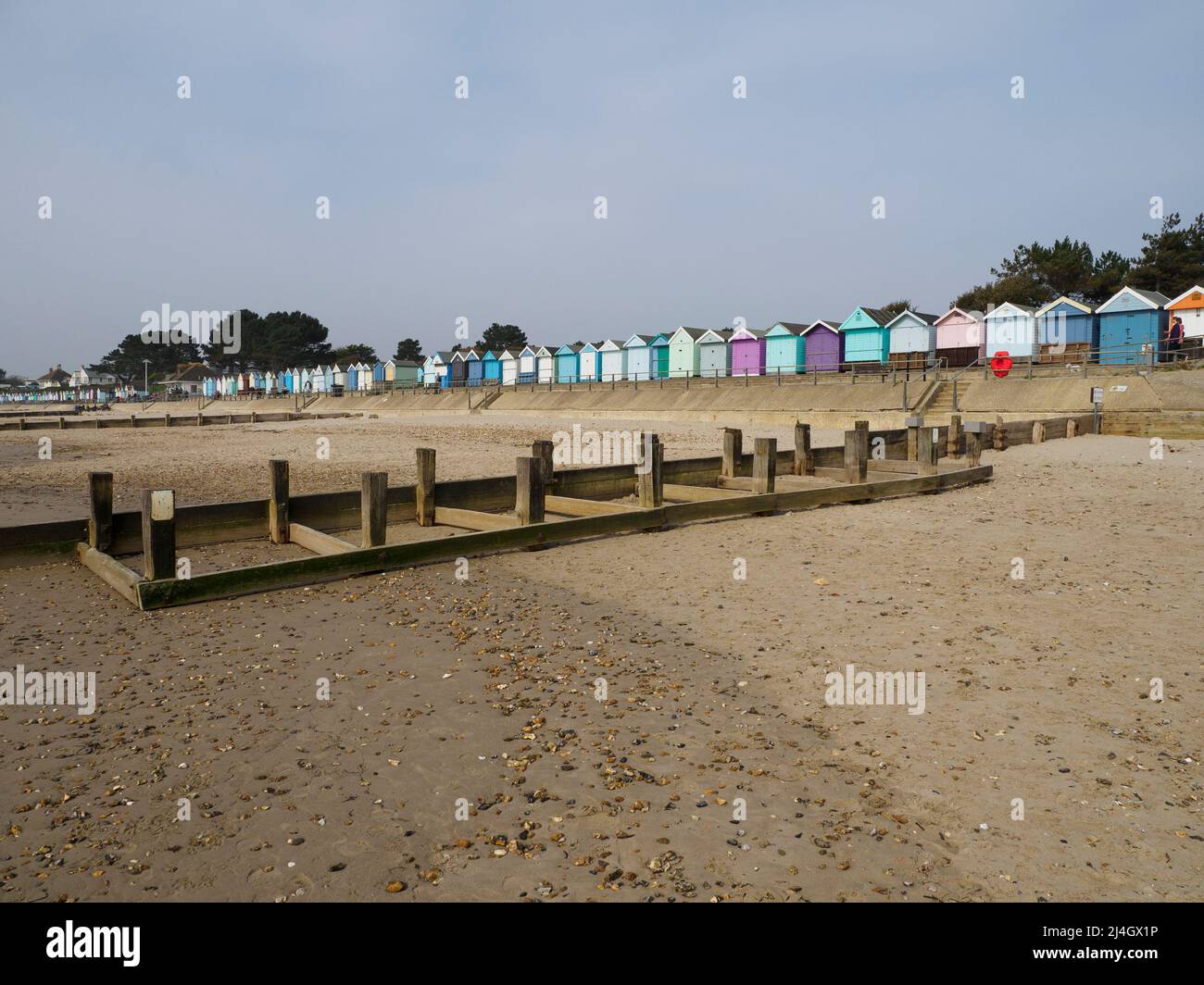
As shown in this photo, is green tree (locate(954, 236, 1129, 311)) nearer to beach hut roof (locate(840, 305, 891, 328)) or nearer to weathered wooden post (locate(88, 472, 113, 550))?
beach hut roof (locate(840, 305, 891, 328))

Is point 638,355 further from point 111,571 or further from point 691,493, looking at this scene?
point 111,571

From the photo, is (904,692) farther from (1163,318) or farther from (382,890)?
(1163,318)

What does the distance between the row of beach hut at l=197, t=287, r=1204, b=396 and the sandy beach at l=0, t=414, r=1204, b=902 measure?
34.2 metres

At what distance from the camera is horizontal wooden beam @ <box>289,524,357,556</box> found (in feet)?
31.6

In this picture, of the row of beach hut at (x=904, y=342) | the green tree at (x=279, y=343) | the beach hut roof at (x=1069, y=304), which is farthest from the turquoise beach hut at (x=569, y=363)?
the green tree at (x=279, y=343)

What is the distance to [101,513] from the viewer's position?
980cm

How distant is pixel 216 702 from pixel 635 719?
2.96 meters

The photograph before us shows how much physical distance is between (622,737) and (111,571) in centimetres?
659

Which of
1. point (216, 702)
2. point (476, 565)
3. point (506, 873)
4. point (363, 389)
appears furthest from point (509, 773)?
point (363, 389)

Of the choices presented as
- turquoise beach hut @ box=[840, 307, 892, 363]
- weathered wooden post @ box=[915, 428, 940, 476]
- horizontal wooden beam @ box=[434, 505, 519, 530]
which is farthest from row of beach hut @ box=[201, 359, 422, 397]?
horizontal wooden beam @ box=[434, 505, 519, 530]

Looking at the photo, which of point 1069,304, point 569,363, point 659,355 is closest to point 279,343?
point 569,363

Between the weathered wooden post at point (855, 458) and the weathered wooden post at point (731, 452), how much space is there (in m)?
2.11

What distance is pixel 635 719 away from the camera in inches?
209
